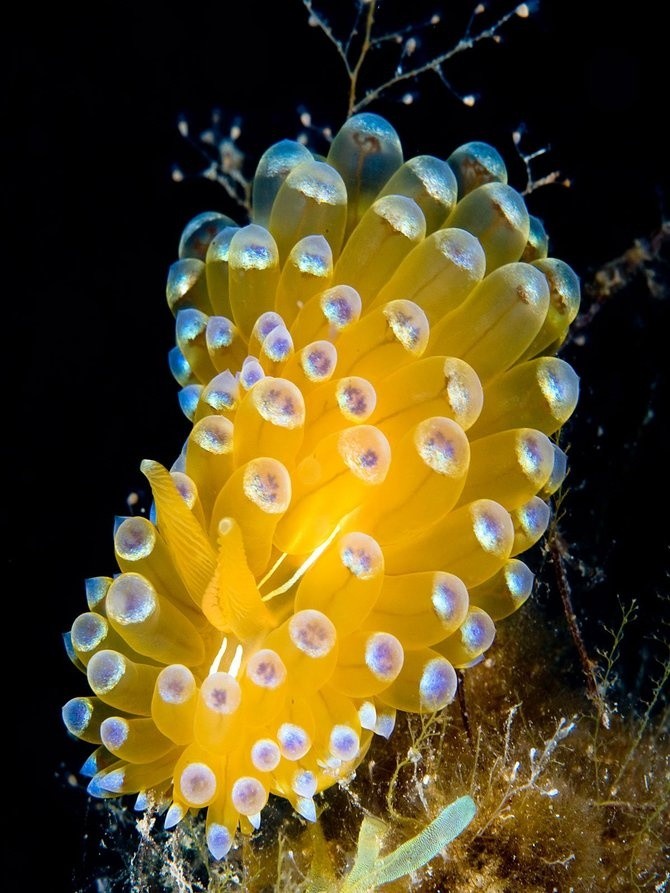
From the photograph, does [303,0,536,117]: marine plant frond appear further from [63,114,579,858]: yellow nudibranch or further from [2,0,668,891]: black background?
[63,114,579,858]: yellow nudibranch

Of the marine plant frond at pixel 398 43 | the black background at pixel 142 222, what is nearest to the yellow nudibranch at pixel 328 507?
the black background at pixel 142 222

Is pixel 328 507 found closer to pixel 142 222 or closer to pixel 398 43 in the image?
pixel 142 222

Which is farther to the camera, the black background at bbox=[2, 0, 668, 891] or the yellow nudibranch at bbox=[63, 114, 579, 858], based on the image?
the black background at bbox=[2, 0, 668, 891]

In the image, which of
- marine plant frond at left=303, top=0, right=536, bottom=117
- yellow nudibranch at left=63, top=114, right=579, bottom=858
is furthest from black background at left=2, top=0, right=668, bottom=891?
yellow nudibranch at left=63, top=114, right=579, bottom=858

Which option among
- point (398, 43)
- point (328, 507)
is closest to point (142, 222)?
point (398, 43)

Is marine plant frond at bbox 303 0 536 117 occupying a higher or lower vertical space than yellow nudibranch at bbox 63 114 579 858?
higher

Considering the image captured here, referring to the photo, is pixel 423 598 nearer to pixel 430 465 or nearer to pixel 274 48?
pixel 430 465
